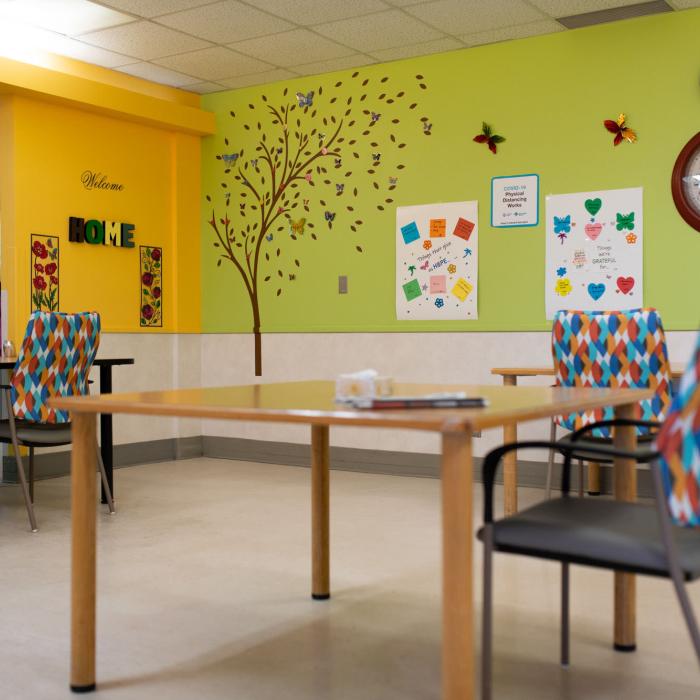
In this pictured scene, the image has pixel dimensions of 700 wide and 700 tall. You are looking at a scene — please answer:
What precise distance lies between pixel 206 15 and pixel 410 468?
113 inches

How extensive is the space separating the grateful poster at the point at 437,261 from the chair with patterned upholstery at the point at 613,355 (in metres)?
1.93

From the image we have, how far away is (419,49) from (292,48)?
0.76 meters

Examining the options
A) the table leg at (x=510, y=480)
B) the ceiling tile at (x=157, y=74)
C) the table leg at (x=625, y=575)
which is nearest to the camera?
the table leg at (x=625, y=575)

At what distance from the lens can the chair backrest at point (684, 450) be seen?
1.57 meters

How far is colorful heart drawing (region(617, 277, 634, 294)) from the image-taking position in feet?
16.4

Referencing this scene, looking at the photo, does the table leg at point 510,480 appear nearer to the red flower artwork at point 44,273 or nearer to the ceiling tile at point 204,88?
the red flower artwork at point 44,273

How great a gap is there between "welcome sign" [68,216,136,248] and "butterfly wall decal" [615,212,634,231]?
124 inches

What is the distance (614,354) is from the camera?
3.47 metres

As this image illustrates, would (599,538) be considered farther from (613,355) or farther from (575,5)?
(575,5)

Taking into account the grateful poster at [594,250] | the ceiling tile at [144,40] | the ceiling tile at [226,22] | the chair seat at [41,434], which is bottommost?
the chair seat at [41,434]

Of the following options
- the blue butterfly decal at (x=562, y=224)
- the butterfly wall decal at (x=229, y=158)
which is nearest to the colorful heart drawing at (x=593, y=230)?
the blue butterfly decal at (x=562, y=224)

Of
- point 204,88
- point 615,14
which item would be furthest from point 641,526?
point 204,88

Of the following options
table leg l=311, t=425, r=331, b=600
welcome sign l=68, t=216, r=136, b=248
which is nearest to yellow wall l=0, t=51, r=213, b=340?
welcome sign l=68, t=216, r=136, b=248

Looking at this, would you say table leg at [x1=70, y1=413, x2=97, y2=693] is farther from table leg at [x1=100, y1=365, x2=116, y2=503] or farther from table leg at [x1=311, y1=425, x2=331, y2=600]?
table leg at [x1=100, y1=365, x2=116, y2=503]
